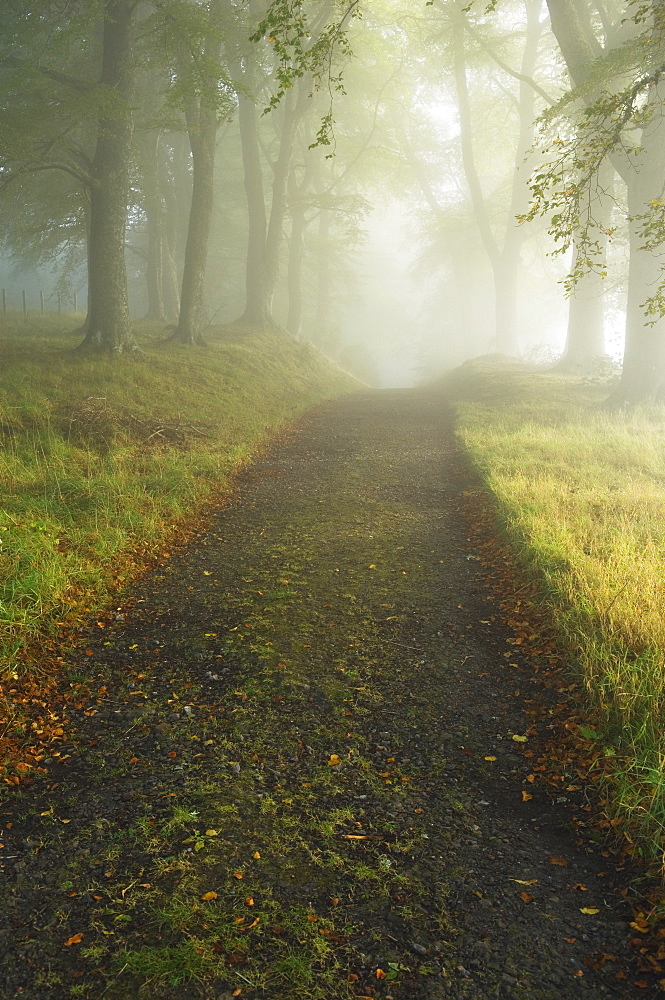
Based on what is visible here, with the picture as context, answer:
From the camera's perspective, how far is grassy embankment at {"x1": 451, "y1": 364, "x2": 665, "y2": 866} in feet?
11.8

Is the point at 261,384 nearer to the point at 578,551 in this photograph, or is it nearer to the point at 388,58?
the point at 578,551

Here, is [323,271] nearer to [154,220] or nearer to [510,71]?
[154,220]

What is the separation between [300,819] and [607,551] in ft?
14.4

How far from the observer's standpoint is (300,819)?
3375 mm

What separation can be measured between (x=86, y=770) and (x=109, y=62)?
14611 mm

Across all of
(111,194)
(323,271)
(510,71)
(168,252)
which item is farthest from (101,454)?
(323,271)

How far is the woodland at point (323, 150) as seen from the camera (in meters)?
12.2

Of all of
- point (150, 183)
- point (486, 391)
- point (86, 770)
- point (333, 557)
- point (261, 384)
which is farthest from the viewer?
point (150, 183)

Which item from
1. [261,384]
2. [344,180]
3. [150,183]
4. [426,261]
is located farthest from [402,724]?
[426,261]

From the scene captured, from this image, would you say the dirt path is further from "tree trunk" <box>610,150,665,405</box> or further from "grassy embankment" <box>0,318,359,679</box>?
"tree trunk" <box>610,150,665,405</box>

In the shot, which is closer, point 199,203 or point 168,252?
point 199,203

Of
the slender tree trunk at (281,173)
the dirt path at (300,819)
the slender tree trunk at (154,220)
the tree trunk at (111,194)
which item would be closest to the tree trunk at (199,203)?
the tree trunk at (111,194)

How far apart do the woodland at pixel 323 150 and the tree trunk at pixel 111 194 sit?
0.04 metres

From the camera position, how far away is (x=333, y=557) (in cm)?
693
